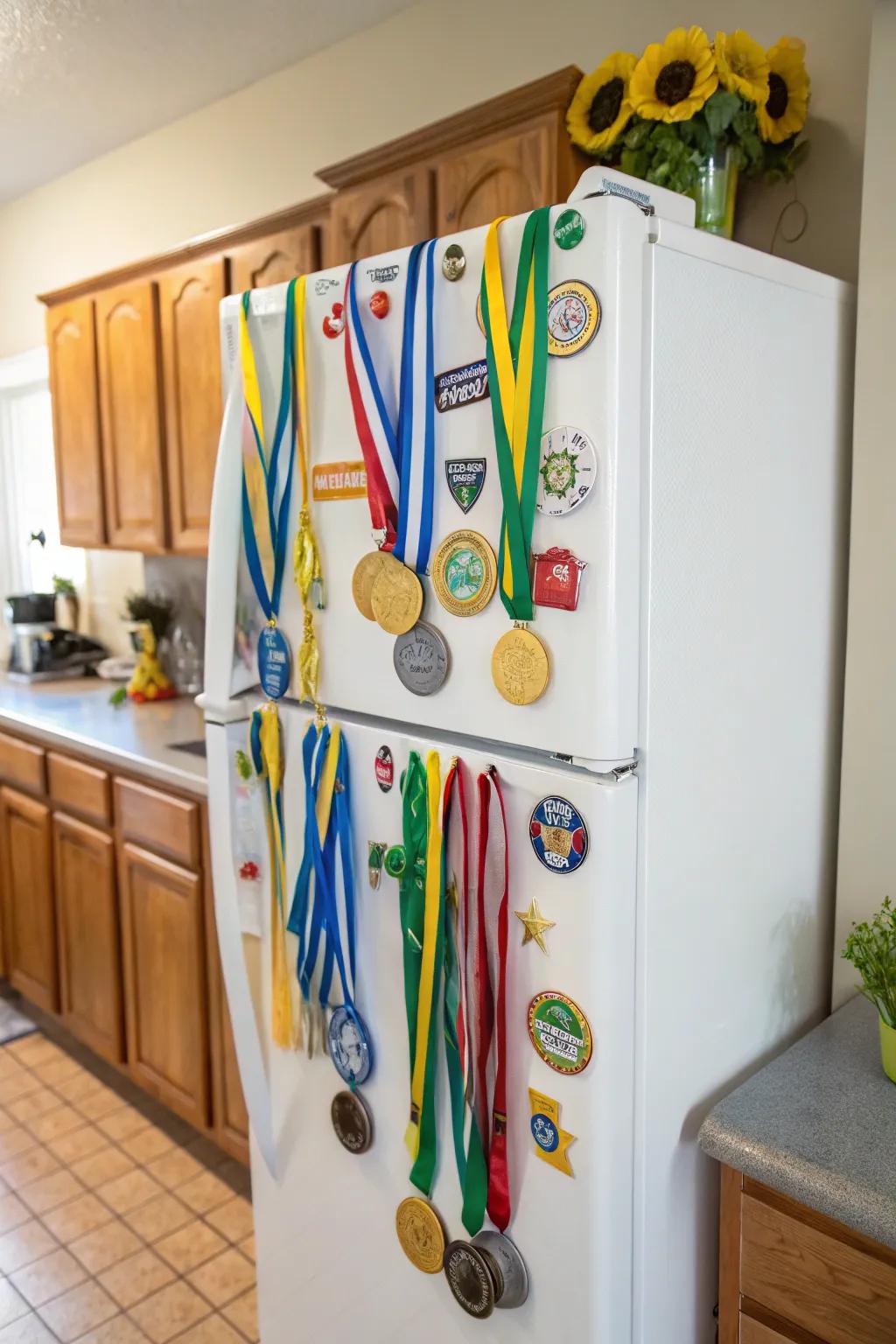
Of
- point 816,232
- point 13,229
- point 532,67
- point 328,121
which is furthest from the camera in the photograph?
point 13,229

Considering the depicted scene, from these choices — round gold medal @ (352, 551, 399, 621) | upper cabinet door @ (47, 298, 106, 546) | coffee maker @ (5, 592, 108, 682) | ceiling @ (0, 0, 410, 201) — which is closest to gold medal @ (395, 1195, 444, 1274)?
round gold medal @ (352, 551, 399, 621)

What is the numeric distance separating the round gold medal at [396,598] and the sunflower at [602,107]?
84 centimetres

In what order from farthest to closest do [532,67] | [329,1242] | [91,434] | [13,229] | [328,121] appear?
[13,229] < [91,434] < [328,121] < [532,67] < [329,1242]

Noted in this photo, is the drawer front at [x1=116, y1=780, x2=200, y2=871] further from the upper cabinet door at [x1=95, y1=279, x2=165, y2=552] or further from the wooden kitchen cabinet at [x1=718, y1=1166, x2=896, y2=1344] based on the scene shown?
the wooden kitchen cabinet at [x1=718, y1=1166, x2=896, y2=1344]

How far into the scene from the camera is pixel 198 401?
253 centimetres

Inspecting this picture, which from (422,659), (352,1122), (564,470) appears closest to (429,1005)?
(352,1122)

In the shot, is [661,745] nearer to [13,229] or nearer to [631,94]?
[631,94]

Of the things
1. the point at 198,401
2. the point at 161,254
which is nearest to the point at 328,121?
the point at 161,254

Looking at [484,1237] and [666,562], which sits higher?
[666,562]

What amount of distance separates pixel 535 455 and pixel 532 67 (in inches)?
53.8

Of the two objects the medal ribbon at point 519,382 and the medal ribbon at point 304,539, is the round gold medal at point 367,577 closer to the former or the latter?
the medal ribbon at point 304,539

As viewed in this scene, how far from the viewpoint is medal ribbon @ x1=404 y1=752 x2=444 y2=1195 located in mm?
1199

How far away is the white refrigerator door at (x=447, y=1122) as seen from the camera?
1.08 m

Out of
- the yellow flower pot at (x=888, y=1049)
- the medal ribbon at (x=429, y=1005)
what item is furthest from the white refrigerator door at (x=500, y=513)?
the yellow flower pot at (x=888, y=1049)
